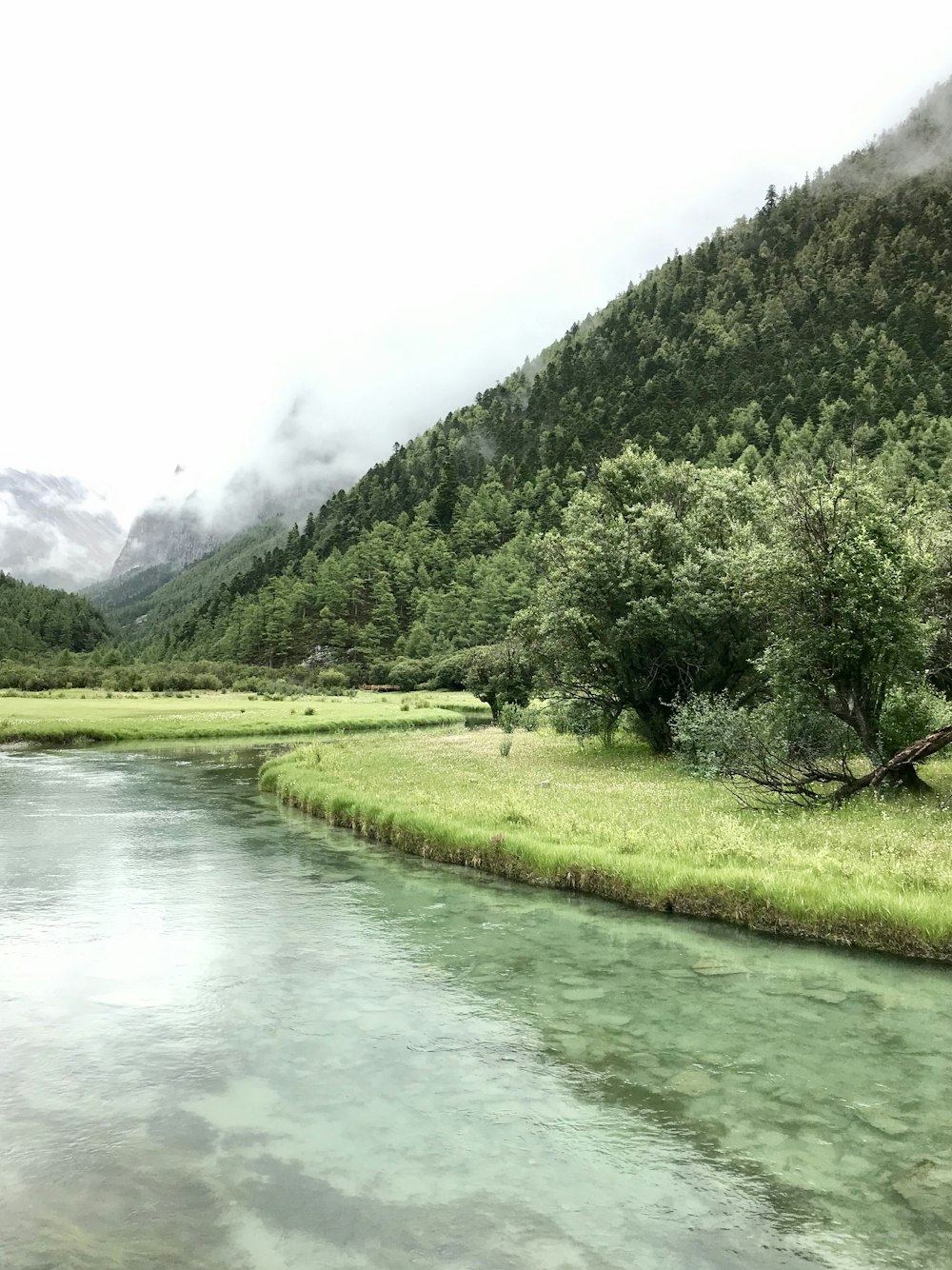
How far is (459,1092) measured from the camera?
11.7m

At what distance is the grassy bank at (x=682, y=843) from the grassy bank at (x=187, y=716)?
41767 millimetres

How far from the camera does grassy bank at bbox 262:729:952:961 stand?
1792cm

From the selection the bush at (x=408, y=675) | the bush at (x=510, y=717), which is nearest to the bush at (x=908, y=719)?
the bush at (x=510, y=717)

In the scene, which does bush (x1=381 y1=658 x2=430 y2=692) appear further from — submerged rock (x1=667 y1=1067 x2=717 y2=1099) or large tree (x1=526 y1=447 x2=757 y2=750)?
submerged rock (x1=667 y1=1067 x2=717 y2=1099)

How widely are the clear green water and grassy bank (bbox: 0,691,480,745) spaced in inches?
2240

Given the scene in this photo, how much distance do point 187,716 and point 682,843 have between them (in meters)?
77.0

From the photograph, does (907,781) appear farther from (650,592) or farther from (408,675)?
(408,675)

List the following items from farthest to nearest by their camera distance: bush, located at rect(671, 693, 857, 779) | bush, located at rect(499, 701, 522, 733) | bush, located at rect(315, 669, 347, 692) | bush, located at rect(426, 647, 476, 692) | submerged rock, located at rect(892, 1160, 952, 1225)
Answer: bush, located at rect(315, 669, 347, 692) < bush, located at rect(426, 647, 476, 692) < bush, located at rect(499, 701, 522, 733) < bush, located at rect(671, 693, 857, 779) < submerged rock, located at rect(892, 1160, 952, 1225)

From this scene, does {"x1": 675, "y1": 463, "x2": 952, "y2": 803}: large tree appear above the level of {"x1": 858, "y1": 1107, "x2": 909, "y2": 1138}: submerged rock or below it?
above

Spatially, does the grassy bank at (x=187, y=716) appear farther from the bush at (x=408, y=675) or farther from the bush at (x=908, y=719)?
the bush at (x=908, y=719)

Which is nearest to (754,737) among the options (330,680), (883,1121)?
(883,1121)

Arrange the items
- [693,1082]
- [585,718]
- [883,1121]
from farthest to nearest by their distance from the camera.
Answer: [585,718] < [693,1082] < [883,1121]

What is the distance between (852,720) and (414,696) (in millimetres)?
107166

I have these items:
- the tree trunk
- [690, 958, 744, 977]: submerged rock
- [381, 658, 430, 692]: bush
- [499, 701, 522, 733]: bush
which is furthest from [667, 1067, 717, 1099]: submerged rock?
[381, 658, 430, 692]: bush
